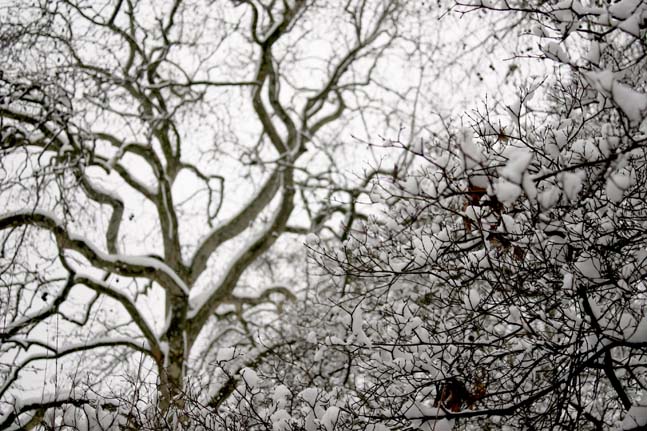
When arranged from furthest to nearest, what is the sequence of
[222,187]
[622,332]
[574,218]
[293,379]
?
1. [222,187]
2. [293,379]
3. [574,218]
4. [622,332]

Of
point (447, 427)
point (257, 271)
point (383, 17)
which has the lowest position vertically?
point (447, 427)

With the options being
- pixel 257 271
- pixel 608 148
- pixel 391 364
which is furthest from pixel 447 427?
pixel 257 271

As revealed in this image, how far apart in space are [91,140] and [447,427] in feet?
15.6

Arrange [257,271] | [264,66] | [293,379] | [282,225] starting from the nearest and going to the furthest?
[293,379] < [282,225] < [264,66] < [257,271]

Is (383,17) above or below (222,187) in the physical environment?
above

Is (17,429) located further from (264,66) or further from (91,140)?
(264,66)

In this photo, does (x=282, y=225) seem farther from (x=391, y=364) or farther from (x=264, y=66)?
(x=391, y=364)

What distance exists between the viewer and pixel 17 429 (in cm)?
361

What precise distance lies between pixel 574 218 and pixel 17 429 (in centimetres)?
406

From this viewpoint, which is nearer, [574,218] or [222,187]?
[574,218]

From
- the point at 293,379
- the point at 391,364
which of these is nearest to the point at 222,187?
the point at 293,379

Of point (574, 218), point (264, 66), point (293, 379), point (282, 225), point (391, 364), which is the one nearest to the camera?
point (574, 218)

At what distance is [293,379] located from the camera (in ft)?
17.0

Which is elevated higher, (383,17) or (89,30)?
(383,17)
